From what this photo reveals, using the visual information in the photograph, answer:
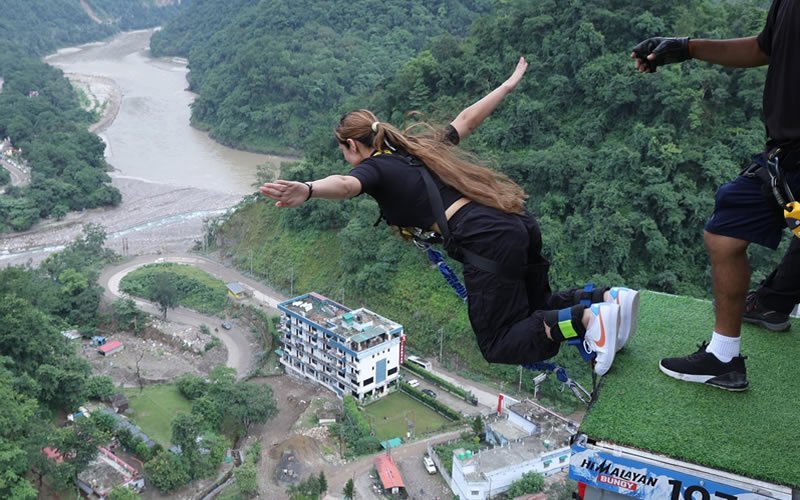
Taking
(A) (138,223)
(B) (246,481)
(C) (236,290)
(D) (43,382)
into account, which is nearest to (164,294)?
(C) (236,290)

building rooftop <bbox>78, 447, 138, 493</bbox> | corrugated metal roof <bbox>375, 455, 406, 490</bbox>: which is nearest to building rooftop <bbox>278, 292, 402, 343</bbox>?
corrugated metal roof <bbox>375, 455, 406, 490</bbox>

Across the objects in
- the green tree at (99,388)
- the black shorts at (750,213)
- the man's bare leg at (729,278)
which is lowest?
the green tree at (99,388)

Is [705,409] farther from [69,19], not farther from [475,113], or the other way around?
[69,19]

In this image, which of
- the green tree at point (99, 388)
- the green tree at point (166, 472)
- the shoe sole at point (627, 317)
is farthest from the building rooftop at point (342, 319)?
the shoe sole at point (627, 317)

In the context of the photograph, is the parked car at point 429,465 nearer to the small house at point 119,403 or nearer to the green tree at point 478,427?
the green tree at point 478,427

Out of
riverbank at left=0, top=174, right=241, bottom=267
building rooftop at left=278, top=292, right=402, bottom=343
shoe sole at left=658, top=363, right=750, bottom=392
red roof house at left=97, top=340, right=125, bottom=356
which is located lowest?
riverbank at left=0, top=174, right=241, bottom=267

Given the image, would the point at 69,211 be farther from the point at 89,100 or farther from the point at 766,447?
the point at 766,447

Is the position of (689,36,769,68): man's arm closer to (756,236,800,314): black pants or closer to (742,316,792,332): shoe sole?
(756,236,800,314): black pants
